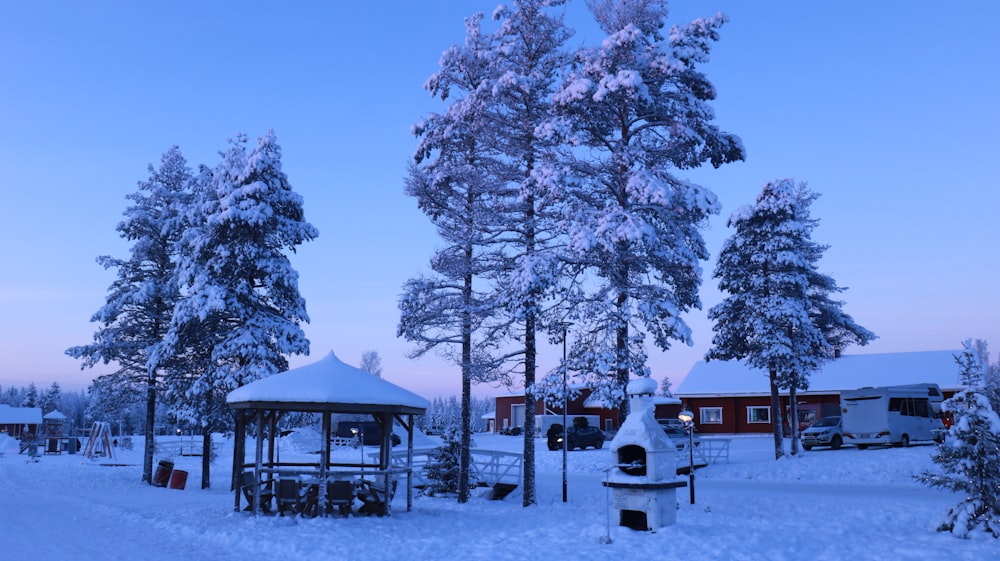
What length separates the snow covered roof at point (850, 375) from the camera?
161 feet

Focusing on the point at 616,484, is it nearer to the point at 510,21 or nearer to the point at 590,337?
the point at 590,337

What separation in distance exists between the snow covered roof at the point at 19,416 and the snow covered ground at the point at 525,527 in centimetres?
7998

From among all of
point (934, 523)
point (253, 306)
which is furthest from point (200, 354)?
point (934, 523)

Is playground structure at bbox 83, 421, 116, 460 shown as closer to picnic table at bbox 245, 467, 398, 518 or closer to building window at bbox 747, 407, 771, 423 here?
picnic table at bbox 245, 467, 398, 518

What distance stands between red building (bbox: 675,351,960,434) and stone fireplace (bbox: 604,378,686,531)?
35871mm

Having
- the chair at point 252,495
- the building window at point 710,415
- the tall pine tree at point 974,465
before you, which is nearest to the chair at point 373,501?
the chair at point 252,495

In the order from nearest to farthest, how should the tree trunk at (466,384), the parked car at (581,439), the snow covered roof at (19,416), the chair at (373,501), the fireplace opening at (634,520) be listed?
the fireplace opening at (634,520)
the chair at (373,501)
the tree trunk at (466,384)
the parked car at (581,439)
the snow covered roof at (19,416)

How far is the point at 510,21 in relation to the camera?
2178 centimetres

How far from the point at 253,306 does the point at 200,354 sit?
2944 mm

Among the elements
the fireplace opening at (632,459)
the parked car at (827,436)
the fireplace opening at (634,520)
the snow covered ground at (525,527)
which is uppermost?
the fireplace opening at (632,459)

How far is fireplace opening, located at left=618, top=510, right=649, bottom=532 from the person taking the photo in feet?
50.1

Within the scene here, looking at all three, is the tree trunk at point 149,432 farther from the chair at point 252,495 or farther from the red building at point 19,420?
the red building at point 19,420

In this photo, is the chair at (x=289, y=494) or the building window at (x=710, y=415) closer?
the chair at (x=289, y=494)

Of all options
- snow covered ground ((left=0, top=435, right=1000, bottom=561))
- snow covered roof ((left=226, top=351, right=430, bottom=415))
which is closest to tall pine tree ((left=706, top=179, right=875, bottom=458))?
snow covered ground ((left=0, top=435, right=1000, bottom=561))
